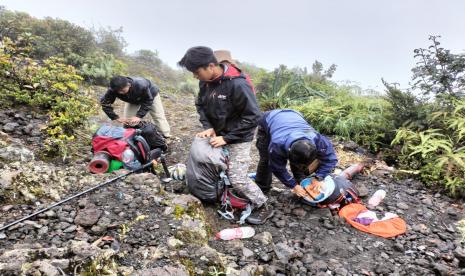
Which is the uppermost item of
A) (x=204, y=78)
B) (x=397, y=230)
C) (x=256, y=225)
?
(x=204, y=78)

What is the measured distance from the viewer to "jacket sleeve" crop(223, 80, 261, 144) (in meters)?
4.01

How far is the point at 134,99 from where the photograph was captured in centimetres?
604

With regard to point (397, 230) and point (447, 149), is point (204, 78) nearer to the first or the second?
point (397, 230)

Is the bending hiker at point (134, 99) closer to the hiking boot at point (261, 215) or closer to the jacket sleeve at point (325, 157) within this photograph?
the hiking boot at point (261, 215)

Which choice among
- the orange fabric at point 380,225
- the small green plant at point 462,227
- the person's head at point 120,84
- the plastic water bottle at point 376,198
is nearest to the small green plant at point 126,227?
the orange fabric at point 380,225

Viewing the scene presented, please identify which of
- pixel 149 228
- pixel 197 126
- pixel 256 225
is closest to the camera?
pixel 149 228

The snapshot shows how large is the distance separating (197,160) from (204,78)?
0.94 meters

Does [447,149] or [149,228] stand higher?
[447,149]

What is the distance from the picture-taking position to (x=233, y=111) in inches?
165

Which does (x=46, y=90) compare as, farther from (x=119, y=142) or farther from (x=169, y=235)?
(x=169, y=235)

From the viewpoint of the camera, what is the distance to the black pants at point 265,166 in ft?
14.4

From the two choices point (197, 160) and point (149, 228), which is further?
point (197, 160)

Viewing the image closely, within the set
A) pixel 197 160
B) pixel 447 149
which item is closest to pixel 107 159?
pixel 197 160

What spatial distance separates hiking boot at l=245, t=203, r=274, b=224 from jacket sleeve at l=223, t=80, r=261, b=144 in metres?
0.93
